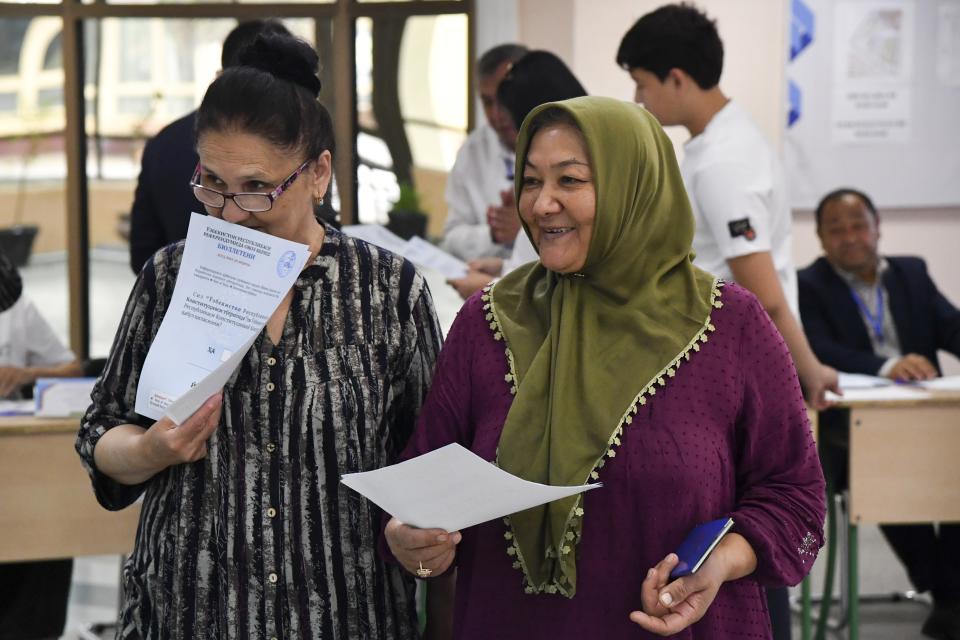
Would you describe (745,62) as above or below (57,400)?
above

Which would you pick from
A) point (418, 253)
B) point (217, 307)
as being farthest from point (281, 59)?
point (418, 253)

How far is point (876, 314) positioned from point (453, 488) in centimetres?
344

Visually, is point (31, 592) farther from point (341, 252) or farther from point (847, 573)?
point (847, 573)

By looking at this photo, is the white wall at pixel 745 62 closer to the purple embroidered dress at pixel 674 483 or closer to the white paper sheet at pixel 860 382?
the white paper sheet at pixel 860 382

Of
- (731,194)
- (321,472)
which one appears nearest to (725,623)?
(321,472)

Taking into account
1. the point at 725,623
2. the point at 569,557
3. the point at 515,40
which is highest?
the point at 515,40

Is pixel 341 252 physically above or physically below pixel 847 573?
above

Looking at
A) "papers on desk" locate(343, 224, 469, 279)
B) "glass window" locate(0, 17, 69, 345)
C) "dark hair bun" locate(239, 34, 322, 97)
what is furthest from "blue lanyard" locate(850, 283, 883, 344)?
"glass window" locate(0, 17, 69, 345)

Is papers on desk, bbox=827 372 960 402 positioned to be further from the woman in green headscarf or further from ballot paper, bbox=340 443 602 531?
ballot paper, bbox=340 443 602 531

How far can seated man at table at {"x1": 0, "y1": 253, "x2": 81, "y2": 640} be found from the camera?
3.54 m

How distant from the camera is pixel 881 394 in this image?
3674mm

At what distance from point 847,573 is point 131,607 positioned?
2.72 meters

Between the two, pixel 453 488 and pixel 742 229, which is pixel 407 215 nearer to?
pixel 742 229

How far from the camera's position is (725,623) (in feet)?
5.45
